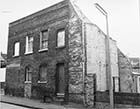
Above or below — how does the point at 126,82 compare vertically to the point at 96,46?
below

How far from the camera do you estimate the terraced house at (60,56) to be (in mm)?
15578

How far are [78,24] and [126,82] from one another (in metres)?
7.34

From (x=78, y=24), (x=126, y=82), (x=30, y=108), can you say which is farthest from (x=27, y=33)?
(x=126, y=82)

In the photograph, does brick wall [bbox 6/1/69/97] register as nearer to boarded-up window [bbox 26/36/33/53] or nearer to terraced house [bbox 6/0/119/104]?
terraced house [bbox 6/0/119/104]

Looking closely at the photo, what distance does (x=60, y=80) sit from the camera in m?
17.1

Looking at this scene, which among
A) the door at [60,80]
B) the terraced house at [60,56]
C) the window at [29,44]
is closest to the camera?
the terraced house at [60,56]

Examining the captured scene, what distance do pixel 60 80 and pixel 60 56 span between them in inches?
79.9

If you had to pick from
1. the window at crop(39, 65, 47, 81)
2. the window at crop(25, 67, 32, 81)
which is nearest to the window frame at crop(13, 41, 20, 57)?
the window at crop(25, 67, 32, 81)

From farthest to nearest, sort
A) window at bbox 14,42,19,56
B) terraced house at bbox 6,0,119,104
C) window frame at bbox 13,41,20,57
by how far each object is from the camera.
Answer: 1. window at bbox 14,42,19,56
2. window frame at bbox 13,41,20,57
3. terraced house at bbox 6,0,119,104

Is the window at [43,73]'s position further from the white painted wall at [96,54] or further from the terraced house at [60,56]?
the white painted wall at [96,54]

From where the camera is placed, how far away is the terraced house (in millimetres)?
15578

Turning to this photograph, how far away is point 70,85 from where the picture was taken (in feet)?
52.2

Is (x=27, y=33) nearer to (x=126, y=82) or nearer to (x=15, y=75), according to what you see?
(x=15, y=75)

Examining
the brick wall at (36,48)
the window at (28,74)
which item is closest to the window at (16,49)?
the brick wall at (36,48)
